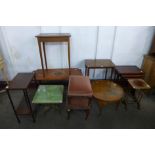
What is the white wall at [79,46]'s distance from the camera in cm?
269

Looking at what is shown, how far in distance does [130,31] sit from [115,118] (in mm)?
1927

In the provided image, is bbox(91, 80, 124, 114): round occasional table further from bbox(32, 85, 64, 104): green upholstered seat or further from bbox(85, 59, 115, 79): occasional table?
bbox(32, 85, 64, 104): green upholstered seat

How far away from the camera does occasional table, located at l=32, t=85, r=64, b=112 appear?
81.5 inches

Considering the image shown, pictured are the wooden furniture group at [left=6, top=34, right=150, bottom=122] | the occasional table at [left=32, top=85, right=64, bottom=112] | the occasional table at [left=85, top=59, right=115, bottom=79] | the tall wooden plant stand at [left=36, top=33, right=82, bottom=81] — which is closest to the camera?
the wooden furniture group at [left=6, top=34, right=150, bottom=122]

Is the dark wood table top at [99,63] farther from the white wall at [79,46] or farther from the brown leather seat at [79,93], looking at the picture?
the brown leather seat at [79,93]

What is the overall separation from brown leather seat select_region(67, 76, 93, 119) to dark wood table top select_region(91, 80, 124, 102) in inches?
11.8

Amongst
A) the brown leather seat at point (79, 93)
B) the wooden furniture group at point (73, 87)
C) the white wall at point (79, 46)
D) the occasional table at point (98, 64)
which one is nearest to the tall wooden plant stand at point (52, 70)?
the wooden furniture group at point (73, 87)

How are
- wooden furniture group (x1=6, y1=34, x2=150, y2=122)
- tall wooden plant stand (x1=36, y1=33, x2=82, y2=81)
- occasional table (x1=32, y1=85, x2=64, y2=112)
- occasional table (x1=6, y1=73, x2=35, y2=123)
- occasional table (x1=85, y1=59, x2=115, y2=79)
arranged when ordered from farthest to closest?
occasional table (x1=85, y1=59, x2=115, y2=79) → tall wooden plant stand (x1=36, y1=33, x2=82, y2=81) → occasional table (x1=32, y1=85, x2=64, y2=112) → wooden furniture group (x1=6, y1=34, x2=150, y2=122) → occasional table (x1=6, y1=73, x2=35, y2=123)

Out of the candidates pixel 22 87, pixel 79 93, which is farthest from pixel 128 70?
pixel 22 87

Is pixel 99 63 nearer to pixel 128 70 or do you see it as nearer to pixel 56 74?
pixel 128 70

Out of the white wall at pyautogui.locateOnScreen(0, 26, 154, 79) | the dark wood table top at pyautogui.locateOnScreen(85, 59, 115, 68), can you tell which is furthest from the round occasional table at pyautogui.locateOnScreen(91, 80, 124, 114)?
the white wall at pyautogui.locateOnScreen(0, 26, 154, 79)

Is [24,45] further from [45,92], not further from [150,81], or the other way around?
[150,81]

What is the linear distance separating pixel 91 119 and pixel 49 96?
0.87 m

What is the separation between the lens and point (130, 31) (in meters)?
2.77
